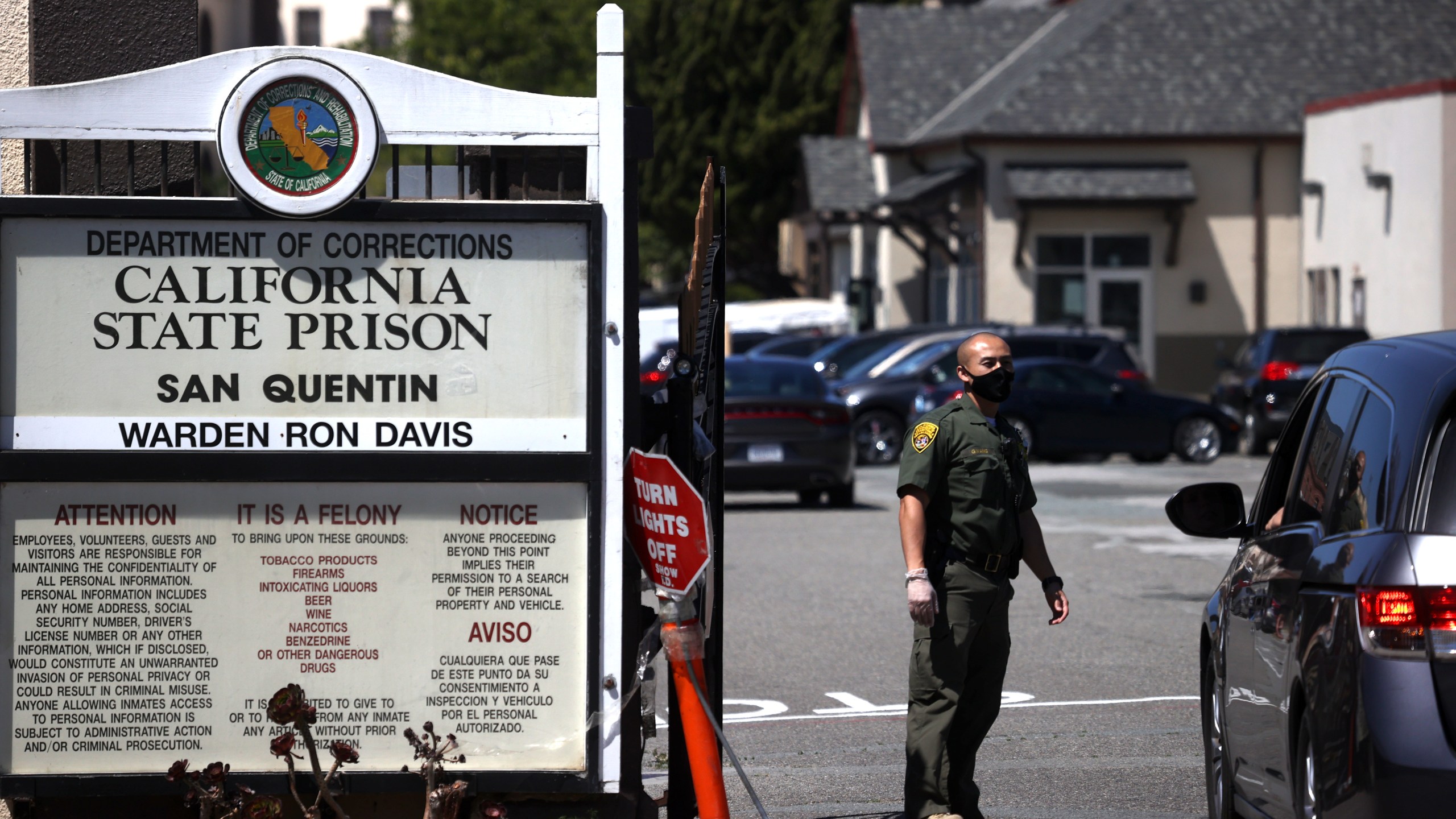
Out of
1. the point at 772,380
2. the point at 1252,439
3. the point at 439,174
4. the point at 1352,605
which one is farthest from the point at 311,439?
the point at 1252,439

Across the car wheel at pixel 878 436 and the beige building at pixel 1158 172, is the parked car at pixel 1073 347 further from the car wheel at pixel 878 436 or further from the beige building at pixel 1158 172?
the beige building at pixel 1158 172

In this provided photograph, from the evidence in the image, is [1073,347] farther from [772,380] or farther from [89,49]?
[89,49]

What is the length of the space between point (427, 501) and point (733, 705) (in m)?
4.00

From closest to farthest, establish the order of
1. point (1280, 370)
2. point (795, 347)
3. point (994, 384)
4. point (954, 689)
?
point (954, 689)
point (994, 384)
point (1280, 370)
point (795, 347)

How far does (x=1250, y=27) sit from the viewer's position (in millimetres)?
38500

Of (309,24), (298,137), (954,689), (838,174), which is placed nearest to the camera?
(298,137)

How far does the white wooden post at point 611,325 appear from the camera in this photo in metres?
4.71

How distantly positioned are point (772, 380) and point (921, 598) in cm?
1301

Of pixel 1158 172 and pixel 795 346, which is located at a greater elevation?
pixel 1158 172

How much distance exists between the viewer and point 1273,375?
83.2 feet

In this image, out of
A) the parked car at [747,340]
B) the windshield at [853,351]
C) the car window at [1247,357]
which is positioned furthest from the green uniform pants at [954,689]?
the parked car at [747,340]

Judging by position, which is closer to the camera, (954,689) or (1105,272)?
(954,689)

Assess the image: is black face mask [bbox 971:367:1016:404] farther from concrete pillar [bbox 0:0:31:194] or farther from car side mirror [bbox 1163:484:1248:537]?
concrete pillar [bbox 0:0:31:194]

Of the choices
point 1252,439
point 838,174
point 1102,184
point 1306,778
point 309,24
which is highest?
point 309,24
